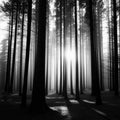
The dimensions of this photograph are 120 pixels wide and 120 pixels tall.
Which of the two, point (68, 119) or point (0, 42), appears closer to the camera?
point (68, 119)

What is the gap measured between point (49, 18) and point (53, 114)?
16.3m

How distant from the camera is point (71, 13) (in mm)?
18953

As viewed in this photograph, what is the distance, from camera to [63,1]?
16.1m

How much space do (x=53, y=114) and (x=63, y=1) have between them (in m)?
12.7

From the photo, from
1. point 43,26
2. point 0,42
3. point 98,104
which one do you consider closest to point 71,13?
point 43,26

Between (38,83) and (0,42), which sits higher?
(0,42)

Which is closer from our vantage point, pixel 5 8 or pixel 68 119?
pixel 68 119

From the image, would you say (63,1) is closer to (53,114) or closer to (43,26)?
(43,26)

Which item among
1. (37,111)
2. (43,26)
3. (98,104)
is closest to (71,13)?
(43,26)

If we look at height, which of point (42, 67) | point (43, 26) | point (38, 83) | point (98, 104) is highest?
point (43, 26)

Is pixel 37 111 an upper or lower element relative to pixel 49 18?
lower

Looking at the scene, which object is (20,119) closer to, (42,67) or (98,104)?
(42,67)

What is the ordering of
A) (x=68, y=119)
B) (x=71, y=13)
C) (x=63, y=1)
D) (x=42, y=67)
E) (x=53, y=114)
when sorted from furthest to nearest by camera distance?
(x=71, y=13) < (x=63, y=1) < (x=42, y=67) < (x=53, y=114) < (x=68, y=119)

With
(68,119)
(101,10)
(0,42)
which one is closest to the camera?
(68,119)
